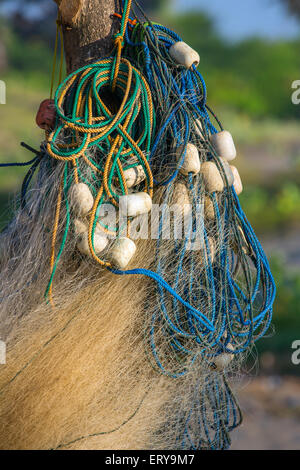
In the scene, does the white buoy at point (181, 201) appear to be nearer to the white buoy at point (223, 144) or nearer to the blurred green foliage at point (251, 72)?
the white buoy at point (223, 144)

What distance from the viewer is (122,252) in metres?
1.61

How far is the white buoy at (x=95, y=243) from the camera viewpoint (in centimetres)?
161

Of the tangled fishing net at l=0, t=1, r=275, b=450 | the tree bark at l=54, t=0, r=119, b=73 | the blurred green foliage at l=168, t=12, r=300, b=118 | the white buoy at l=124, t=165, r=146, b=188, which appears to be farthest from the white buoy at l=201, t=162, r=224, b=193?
the blurred green foliage at l=168, t=12, r=300, b=118

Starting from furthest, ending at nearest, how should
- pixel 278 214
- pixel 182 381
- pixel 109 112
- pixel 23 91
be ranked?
1. pixel 23 91
2. pixel 278 214
3. pixel 182 381
4. pixel 109 112

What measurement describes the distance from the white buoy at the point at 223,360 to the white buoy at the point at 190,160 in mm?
583

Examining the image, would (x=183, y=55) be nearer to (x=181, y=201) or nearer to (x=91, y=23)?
(x=91, y=23)

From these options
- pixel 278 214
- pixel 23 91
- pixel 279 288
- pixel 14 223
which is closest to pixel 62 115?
pixel 14 223

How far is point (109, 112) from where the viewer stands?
1712mm

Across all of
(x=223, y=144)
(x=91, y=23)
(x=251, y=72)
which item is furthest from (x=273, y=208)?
(x=91, y=23)

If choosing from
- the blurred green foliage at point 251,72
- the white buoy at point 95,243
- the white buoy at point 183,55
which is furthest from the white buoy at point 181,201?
the blurred green foliage at point 251,72

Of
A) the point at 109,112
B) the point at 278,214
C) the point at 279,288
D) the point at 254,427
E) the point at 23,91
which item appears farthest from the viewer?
the point at 23,91

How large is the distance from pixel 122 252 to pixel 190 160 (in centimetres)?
35
